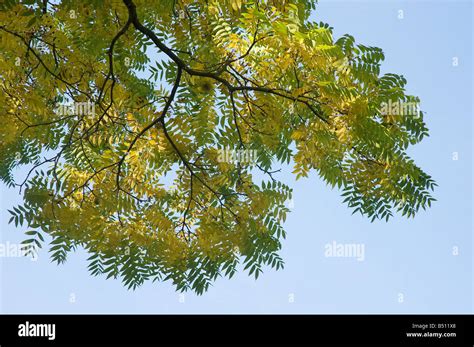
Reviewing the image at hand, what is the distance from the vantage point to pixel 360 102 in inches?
142

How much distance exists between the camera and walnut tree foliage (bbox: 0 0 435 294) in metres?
4.10

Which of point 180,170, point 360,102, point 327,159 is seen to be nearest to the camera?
point 360,102

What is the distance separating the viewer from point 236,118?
4332 millimetres

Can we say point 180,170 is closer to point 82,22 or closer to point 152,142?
point 152,142

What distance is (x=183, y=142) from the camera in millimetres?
4480

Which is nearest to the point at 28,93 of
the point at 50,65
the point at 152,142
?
the point at 50,65

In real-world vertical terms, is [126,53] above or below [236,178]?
above

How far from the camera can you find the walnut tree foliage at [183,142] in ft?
13.5

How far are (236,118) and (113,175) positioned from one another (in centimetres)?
100

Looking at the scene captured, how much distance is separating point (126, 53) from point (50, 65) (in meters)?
0.57

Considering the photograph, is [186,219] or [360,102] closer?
[360,102]

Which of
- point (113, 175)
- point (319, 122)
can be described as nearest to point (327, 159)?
point (319, 122)

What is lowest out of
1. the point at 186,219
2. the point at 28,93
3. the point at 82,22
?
the point at 186,219

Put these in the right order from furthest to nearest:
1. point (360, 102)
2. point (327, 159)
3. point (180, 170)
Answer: point (180, 170) → point (327, 159) → point (360, 102)
